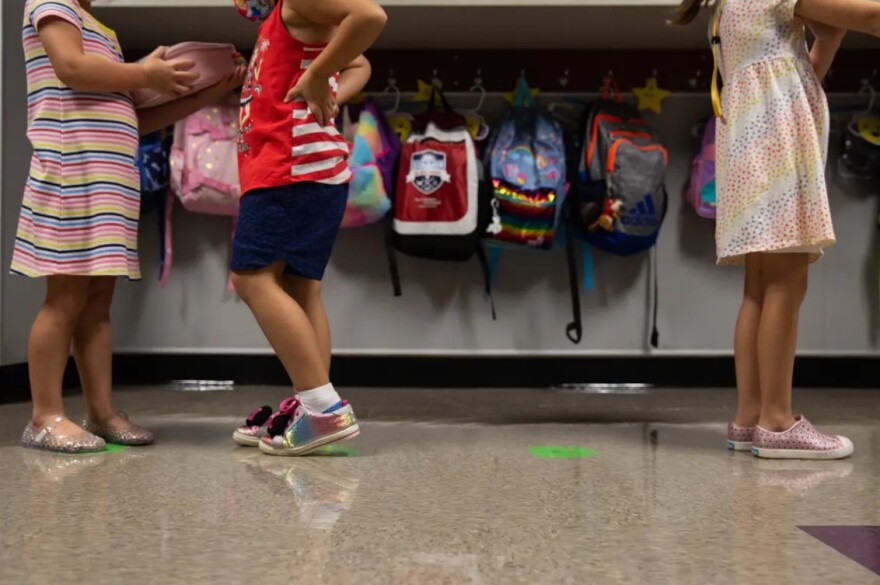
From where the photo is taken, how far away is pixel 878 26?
5.01 feet

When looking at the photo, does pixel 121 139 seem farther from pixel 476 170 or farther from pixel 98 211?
pixel 476 170

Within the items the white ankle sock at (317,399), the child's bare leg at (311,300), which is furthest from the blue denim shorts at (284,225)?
the white ankle sock at (317,399)

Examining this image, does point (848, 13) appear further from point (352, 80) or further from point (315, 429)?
point (315, 429)

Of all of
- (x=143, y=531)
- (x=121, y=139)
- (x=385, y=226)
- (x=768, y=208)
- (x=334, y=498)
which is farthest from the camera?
(x=385, y=226)

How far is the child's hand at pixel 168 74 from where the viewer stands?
1.78 meters

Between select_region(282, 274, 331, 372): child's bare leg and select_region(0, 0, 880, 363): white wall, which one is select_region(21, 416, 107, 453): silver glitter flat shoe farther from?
select_region(0, 0, 880, 363): white wall

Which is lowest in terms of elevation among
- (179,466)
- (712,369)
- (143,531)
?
(712,369)

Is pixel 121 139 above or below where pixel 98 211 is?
above

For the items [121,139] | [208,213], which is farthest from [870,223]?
[121,139]

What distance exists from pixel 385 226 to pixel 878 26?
163 centimetres

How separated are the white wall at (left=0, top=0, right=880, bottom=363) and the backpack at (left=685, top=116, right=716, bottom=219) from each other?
0.38ft

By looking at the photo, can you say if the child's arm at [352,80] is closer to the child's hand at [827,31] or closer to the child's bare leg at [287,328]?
the child's bare leg at [287,328]

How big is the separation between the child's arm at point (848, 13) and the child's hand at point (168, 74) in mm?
1176

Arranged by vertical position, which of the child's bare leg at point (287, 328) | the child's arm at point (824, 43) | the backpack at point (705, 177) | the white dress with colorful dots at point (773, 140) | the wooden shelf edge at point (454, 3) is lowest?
the child's bare leg at point (287, 328)
